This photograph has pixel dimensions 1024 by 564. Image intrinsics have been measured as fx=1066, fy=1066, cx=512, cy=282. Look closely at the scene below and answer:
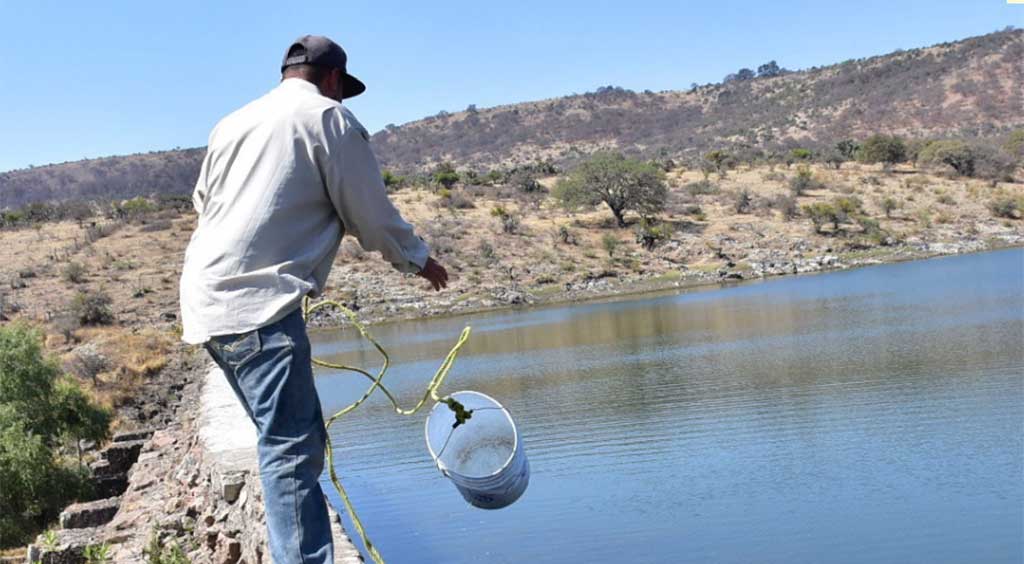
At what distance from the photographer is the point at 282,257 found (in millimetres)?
2916

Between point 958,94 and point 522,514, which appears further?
point 958,94

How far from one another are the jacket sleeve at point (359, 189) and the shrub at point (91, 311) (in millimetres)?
30059

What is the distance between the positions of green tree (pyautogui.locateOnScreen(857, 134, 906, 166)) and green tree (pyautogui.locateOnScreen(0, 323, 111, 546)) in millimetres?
47067

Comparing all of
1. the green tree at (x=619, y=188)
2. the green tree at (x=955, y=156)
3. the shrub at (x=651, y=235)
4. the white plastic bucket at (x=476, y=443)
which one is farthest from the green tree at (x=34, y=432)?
the green tree at (x=955, y=156)

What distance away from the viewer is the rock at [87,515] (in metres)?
8.94

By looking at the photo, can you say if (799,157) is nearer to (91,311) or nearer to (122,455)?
(91,311)

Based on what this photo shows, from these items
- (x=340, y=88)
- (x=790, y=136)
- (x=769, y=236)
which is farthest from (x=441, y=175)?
(x=340, y=88)

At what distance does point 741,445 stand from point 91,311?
24.9 m

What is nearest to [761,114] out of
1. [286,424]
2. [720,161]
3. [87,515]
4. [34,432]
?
[720,161]

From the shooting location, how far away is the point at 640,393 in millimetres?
15570

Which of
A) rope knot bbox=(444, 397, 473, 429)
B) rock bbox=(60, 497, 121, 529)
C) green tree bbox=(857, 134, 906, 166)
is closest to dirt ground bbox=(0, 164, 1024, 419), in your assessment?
green tree bbox=(857, 134, 906, 166)

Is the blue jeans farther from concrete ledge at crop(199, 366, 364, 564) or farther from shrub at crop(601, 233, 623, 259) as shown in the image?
shrub at crop(601, 233, 623, 259)

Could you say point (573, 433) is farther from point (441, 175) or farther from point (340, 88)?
point (441, 175)

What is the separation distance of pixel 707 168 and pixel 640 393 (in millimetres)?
42143
